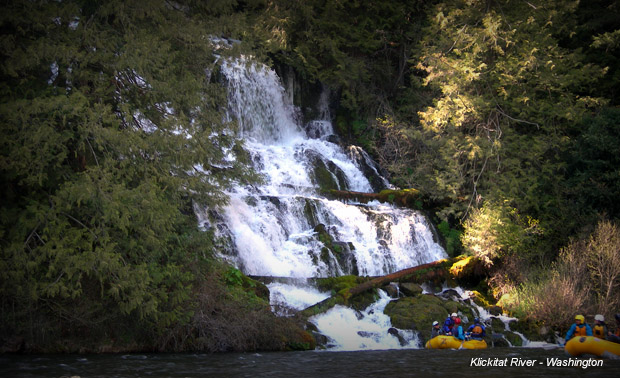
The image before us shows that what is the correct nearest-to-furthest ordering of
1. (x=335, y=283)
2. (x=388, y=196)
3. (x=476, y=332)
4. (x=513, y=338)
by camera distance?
(x=476, y=332), (x=513, y=338), (x=335, y=283), (x=388, y=196)

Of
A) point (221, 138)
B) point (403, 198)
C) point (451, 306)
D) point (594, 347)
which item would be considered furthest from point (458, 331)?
point (403, 198)

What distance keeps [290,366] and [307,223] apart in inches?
367

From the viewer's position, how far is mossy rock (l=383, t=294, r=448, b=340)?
14.6m

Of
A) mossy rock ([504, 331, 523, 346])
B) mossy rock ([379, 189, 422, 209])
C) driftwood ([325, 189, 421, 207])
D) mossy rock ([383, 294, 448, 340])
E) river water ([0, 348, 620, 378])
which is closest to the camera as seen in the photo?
river water ([0, 348, 620, 378])

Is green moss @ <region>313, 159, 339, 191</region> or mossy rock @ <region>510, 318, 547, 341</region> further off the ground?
green moss @ <region>313, 159, 339, 191</region>

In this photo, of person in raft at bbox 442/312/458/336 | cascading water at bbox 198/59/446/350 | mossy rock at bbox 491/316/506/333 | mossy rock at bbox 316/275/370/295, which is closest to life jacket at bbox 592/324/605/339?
person in raft at bbox 442/312/458/336

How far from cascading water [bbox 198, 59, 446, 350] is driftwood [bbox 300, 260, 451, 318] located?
232 millimetres

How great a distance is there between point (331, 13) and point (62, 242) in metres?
21.7

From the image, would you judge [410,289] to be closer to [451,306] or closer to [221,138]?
[451,306]

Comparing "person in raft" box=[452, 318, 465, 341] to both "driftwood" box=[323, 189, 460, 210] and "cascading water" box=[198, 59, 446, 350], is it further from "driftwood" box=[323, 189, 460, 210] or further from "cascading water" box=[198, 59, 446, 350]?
"driftwood" box=[323, 189, 460, 210]

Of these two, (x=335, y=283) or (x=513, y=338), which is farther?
(x=335, y=283)

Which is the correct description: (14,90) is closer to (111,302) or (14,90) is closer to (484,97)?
(111,302)

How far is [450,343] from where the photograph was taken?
1319cm

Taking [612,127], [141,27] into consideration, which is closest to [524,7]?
[612,127]
